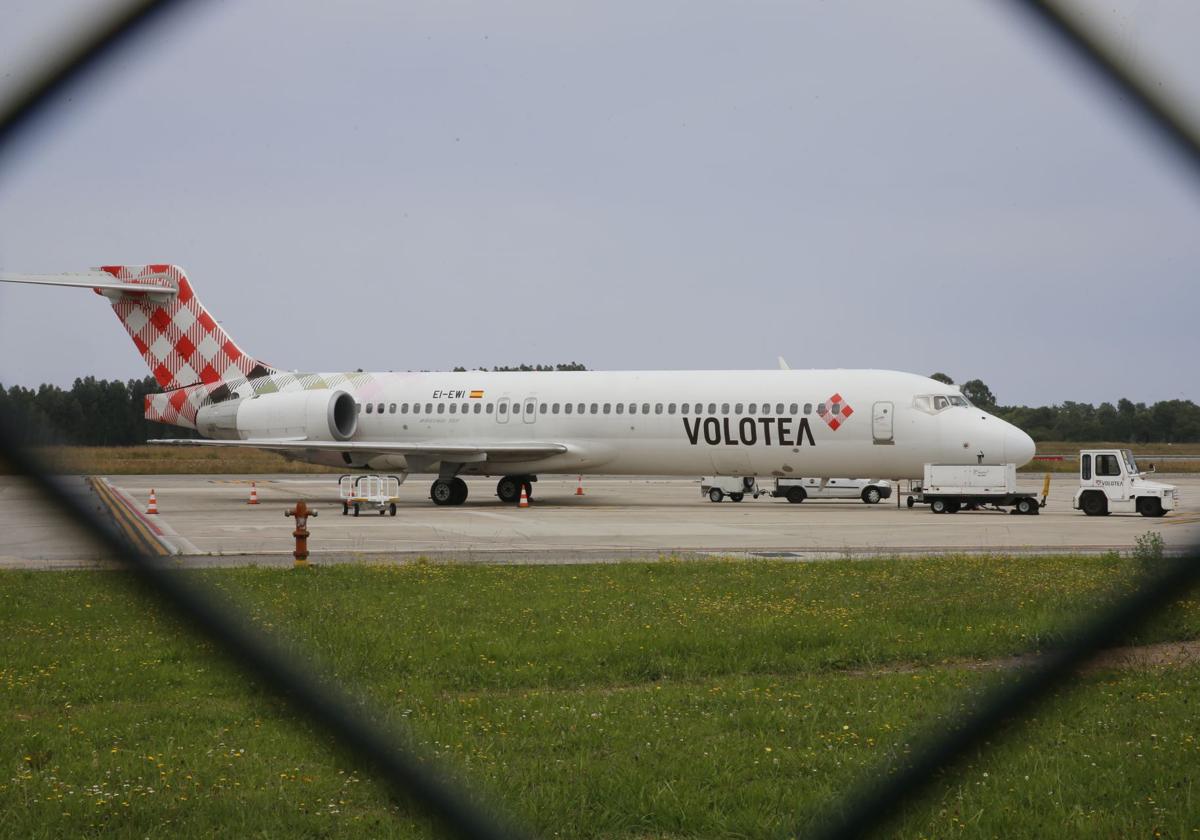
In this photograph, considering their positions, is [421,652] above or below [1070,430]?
below

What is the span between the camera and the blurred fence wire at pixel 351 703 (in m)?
1.65

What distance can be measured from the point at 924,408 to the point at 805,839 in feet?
82.4

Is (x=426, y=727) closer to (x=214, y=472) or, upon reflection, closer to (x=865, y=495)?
(x=865, y=495)

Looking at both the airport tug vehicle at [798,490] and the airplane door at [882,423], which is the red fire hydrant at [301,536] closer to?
the airplane door at [882,423]

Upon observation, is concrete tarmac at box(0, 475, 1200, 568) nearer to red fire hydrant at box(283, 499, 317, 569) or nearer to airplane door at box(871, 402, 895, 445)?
red fire hydrant at box(283, 499, 317, 569)

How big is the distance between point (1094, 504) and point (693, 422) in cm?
947

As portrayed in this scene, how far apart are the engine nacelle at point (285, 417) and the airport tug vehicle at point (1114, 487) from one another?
18873mm

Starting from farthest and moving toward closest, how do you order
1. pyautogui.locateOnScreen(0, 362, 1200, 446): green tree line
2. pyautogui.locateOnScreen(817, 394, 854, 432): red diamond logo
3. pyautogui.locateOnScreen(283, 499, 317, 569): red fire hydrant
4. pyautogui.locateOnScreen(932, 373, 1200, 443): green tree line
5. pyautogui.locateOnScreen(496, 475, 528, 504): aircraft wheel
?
pyautogui.locateOnScreen(496, 475, 528, 504): aircraft wheel, pyautogui.locateOnScreen(817, 394, 854, 432): red diamond logo, pyautogui.locateOnScreen(283, 499, 317, 569): red fire hydrant, pyautogui.locateOnScreen(932, 373, 1200, 443): green tree line, pyautogui.locateOnScreen(0, 362, 1200, 446): green tree line

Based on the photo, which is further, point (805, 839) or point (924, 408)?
point (924, 408)

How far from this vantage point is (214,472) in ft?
216

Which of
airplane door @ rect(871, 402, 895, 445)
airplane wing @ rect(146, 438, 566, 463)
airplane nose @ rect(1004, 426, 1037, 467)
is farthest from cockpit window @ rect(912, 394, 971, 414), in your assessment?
airplane wing @ rect(146, 438, 566, 463)

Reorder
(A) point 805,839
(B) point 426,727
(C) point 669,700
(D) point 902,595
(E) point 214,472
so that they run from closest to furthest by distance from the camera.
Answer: (A) point 805,839, (B) point 426,727, (C) point 669,700, (D) point 902,595, (E) point 214,472

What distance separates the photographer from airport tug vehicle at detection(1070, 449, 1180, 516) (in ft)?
91.6

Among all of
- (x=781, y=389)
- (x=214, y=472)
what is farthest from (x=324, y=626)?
(x=214, y=472)
